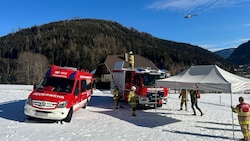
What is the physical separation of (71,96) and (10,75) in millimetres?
81720

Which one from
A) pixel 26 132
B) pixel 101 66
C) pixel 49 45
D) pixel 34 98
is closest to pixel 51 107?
pixel 34 98

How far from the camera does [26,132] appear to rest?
9.59 m

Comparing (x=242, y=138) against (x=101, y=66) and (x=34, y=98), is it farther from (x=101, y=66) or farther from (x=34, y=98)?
(x=101, y=66)

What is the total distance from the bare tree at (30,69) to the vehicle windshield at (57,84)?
63.4 m

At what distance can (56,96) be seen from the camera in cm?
1140

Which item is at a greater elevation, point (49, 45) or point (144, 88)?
point (49, 45)

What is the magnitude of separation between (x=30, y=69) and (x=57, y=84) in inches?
2698

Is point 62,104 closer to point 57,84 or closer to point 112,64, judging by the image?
point 57,84

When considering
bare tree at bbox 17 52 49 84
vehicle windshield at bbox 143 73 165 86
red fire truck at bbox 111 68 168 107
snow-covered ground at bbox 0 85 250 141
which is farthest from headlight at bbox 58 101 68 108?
bare tree at bbox 17 52 49 84

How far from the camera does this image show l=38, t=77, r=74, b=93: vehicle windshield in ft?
40.7

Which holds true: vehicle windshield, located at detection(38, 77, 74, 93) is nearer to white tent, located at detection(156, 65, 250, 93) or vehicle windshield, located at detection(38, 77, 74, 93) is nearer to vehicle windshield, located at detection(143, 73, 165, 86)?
white tent, located at detection(156, 65, 250, 93)

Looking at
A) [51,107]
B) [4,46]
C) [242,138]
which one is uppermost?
[4,46]

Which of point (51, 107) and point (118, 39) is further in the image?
point (118, 39)

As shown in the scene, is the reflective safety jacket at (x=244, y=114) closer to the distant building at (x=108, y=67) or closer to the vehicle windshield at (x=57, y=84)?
the vehicle windshield at (x=57, y=84)
